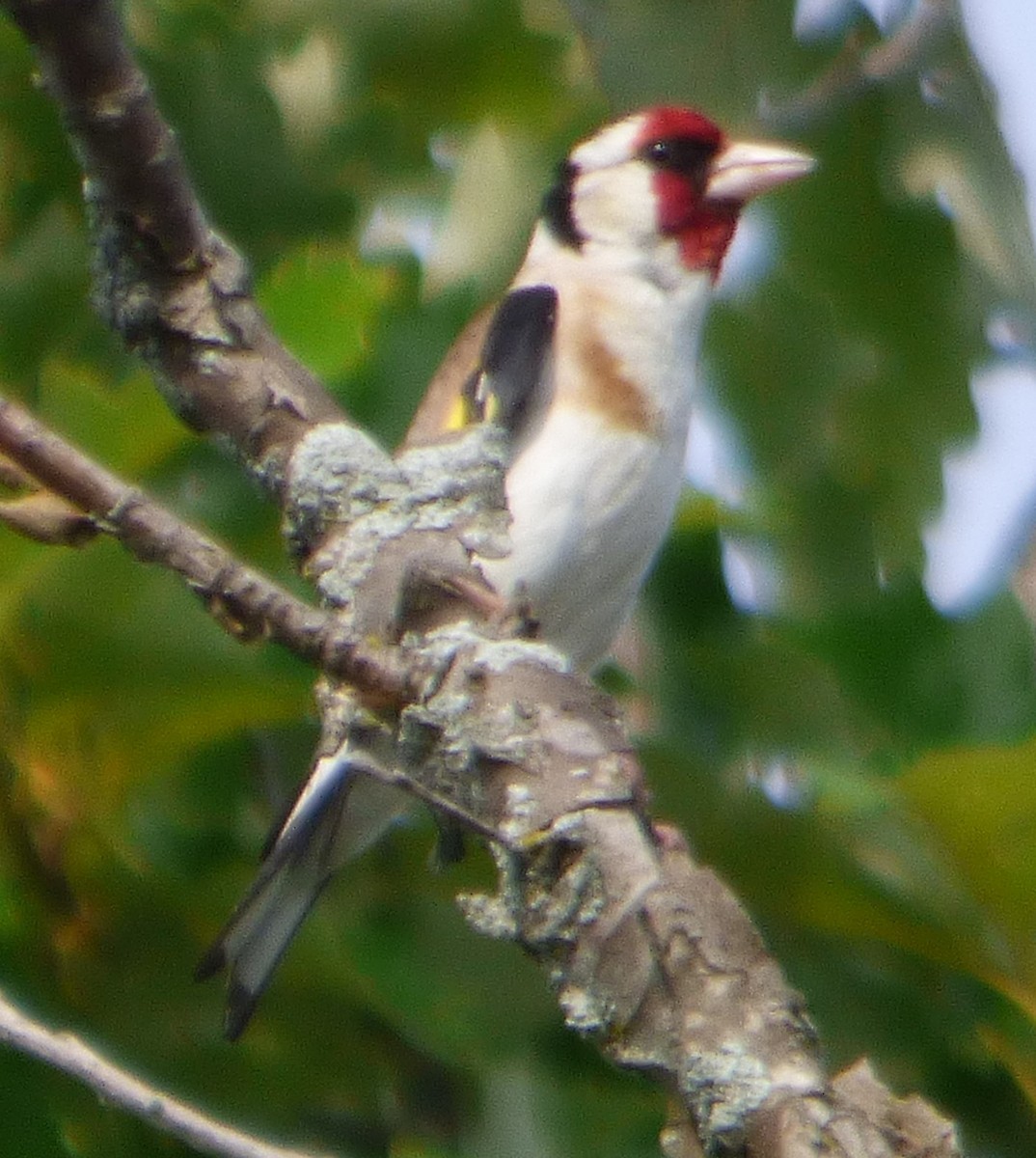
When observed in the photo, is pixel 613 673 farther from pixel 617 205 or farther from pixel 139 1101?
pixel 139 1101

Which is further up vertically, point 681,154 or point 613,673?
point 681,154

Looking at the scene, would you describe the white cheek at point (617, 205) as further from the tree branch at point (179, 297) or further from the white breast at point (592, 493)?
the tree branch at point (179, 297)

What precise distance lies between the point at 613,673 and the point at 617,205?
86cm

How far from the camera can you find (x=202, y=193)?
211 centimetres

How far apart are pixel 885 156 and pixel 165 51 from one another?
75 cm

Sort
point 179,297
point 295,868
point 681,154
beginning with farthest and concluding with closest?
point 681,154, point 295,868, point 179,297

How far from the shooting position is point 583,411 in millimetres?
2244

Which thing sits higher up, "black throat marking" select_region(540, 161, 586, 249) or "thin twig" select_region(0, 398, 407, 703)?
"thin twig" select_region(0, 398, 407, 703)

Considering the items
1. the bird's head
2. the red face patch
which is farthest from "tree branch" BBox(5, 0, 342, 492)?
the red face patch

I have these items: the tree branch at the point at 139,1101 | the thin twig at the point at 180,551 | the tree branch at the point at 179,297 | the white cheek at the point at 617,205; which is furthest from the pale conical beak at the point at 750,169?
the tree branch at the point at 139,1101

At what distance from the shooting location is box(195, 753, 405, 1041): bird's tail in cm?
169

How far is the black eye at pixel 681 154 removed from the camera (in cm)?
260

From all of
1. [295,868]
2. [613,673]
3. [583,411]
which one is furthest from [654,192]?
[295,868]

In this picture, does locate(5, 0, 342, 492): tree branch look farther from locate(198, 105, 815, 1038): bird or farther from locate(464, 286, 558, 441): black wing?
locate(464, 286, 558, 441): black wing
